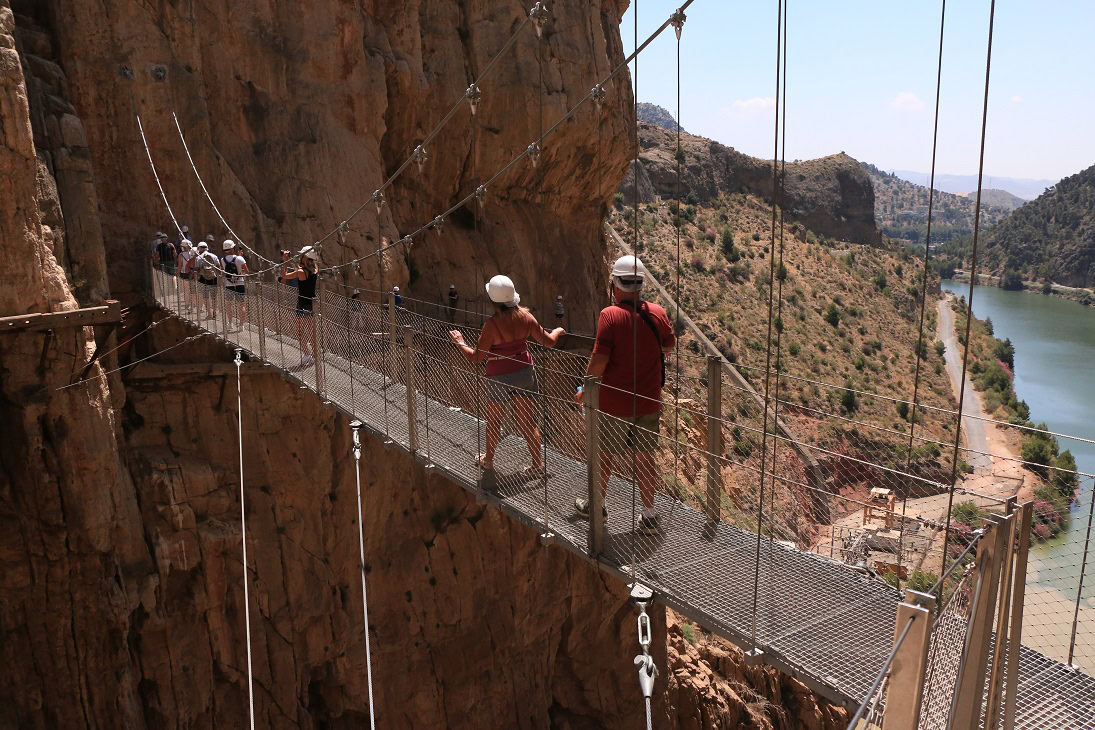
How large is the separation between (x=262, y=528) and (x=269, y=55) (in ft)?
16.5

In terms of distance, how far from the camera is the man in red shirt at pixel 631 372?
319 cm

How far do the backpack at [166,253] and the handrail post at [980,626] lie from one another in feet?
24.2

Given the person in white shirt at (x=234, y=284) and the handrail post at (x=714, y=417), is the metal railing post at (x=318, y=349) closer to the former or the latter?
the person in white shirt at (x=234, y=284)

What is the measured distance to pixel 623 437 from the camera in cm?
317

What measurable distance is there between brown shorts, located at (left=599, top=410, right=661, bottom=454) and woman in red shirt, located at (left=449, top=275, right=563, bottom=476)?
61 cm

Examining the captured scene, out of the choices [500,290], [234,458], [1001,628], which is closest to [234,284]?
[234,458]

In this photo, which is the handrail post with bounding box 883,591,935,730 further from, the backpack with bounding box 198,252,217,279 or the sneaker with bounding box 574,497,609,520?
the backpack with bounding box 198,252,217,279

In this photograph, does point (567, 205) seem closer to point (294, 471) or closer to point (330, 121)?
point (330, 121)

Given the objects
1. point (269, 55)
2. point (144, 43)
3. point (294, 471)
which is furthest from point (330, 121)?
point (294, 471)

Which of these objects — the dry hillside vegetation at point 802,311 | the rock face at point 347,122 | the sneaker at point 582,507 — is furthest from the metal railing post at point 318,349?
the dry hillside vegetation at point 802,311

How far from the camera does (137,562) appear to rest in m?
6.71

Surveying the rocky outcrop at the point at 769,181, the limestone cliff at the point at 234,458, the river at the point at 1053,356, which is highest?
the rocky outcrop at the point at 769,181

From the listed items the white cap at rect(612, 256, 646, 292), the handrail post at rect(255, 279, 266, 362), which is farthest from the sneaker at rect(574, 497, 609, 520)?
the handrail post at rect(255, 279, 266, 362)

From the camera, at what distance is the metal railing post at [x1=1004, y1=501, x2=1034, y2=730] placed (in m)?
1.95
